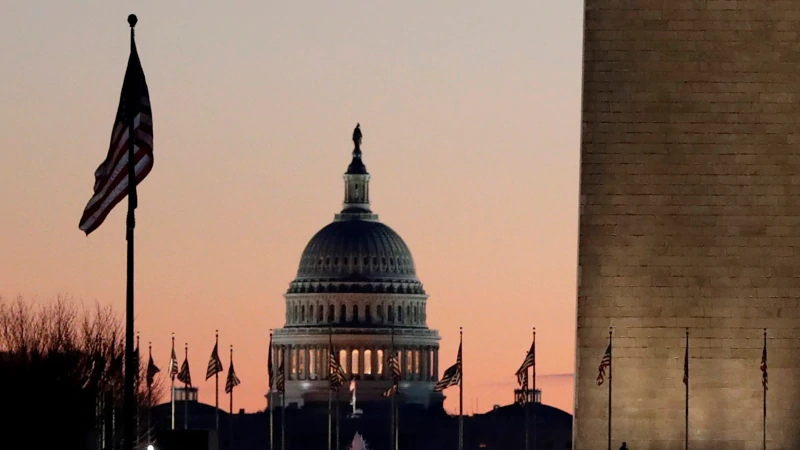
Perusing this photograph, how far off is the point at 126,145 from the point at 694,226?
162ft

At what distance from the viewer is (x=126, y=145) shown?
190 feet

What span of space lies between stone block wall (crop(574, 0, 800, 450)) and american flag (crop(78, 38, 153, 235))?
46.1m

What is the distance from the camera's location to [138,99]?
190 feet

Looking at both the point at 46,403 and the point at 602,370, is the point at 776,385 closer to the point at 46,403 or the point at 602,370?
the point at 602,370

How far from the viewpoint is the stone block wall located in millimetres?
103875

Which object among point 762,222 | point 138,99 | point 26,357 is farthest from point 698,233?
point 138,99

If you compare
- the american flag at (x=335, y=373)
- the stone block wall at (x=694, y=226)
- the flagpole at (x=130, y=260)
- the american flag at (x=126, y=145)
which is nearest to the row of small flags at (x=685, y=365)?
the stone block wall at (x=694, y=226)

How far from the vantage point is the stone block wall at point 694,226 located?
104 m

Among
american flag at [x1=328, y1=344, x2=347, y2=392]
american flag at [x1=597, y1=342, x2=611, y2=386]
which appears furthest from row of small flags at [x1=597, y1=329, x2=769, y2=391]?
american flag at [x1=328, y1=344, x2=347, y2=392]

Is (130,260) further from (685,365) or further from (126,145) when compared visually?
(685,365)

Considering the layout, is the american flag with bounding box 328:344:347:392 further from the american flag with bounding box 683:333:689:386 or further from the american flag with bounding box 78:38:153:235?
the american flag with bounding box 78:38:153:235

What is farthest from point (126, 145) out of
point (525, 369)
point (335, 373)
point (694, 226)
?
point (335, 373)

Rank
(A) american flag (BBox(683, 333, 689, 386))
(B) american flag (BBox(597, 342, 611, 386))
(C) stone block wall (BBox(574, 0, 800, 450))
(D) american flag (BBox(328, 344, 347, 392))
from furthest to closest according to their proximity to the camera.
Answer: (D) american flag (BBox(328, 344, 347, 392)), (C) stone block wall (BBox(574, 0, 800, 450)), (A) american flag (BBox(683, 333, 689, 386)), (B) american flag (BBox(597, 342, 611, 386))

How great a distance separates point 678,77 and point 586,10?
13.6 feet
